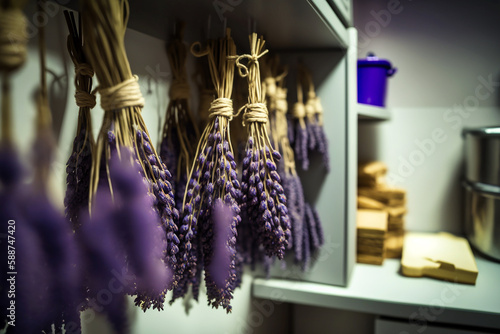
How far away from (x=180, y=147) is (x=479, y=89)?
1.41 m

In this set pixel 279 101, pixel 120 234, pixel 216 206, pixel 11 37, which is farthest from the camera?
pixel 279 101

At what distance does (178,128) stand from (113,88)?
1.07 feet

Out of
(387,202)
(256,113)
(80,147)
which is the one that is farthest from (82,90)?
(387,202)

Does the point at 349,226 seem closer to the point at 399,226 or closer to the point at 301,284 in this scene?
the point at 301,284

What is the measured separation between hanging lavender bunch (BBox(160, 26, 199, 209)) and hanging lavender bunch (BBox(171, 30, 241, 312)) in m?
0.10

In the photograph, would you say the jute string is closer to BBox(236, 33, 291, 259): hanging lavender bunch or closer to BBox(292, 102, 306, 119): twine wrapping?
BBox(236, 33, 291, 259): hanging lavender bunch

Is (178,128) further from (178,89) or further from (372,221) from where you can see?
(372,221)

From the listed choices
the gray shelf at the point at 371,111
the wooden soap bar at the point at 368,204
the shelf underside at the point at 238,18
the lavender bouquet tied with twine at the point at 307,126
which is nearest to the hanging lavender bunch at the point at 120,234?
the shelf underside at the point at 238,18

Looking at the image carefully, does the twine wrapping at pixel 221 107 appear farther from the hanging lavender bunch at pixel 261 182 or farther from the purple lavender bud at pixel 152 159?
the purple lavender bud at pixel 152 159

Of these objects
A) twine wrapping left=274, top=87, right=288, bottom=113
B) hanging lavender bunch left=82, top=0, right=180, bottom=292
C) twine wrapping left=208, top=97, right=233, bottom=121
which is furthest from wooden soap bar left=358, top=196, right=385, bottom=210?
hanging lavender bunch left=82, top=0, right=180, bottom=292

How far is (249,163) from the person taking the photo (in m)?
0.71

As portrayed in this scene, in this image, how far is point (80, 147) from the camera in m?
0.55

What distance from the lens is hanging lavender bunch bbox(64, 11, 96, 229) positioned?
53 centimetres

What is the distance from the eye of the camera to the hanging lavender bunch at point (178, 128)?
0.80 m
